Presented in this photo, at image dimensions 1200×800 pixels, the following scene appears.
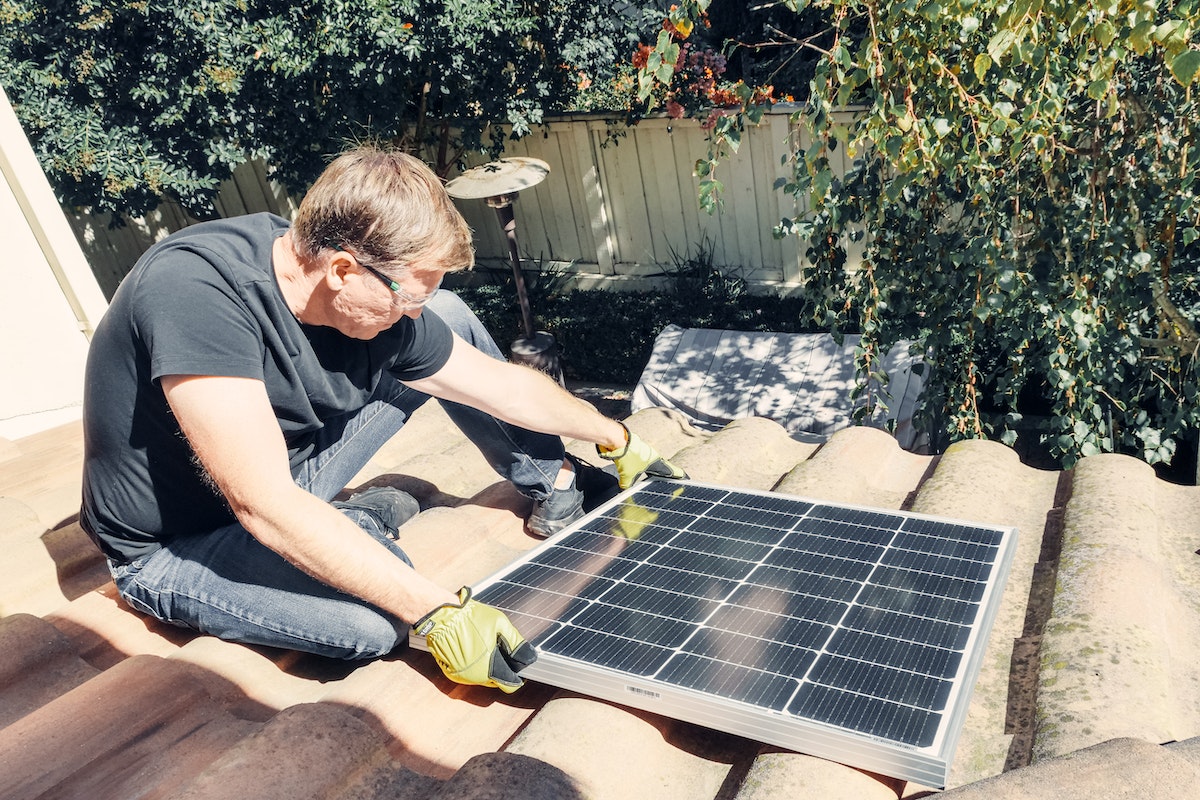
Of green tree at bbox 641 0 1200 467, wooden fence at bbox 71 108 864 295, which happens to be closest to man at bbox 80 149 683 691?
green tree at bbox 641 0 1200 467

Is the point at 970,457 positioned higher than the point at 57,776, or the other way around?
the point at 57,776

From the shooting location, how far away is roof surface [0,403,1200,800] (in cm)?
177

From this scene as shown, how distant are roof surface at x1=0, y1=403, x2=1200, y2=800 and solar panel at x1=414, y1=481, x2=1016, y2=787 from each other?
110mm

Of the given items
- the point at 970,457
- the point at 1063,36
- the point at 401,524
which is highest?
the point at 1063,36

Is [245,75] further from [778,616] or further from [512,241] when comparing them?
[778,616]

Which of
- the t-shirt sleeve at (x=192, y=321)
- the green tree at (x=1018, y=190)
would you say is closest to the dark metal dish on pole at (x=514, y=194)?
the green tree at (x=1018, y=190)

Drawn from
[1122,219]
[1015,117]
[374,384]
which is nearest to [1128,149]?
[1122,219]

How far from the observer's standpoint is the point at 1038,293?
3.96 metres

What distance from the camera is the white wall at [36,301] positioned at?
196 inches

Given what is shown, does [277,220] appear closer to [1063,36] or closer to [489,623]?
[489,623]

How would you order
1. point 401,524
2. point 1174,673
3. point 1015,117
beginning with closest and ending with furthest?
point 1174,673, point 401,524, point 1015,117

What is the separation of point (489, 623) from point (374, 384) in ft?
3.37

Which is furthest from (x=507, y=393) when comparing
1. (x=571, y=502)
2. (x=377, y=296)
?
(x=377, y=296)

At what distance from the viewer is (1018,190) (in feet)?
13.1
